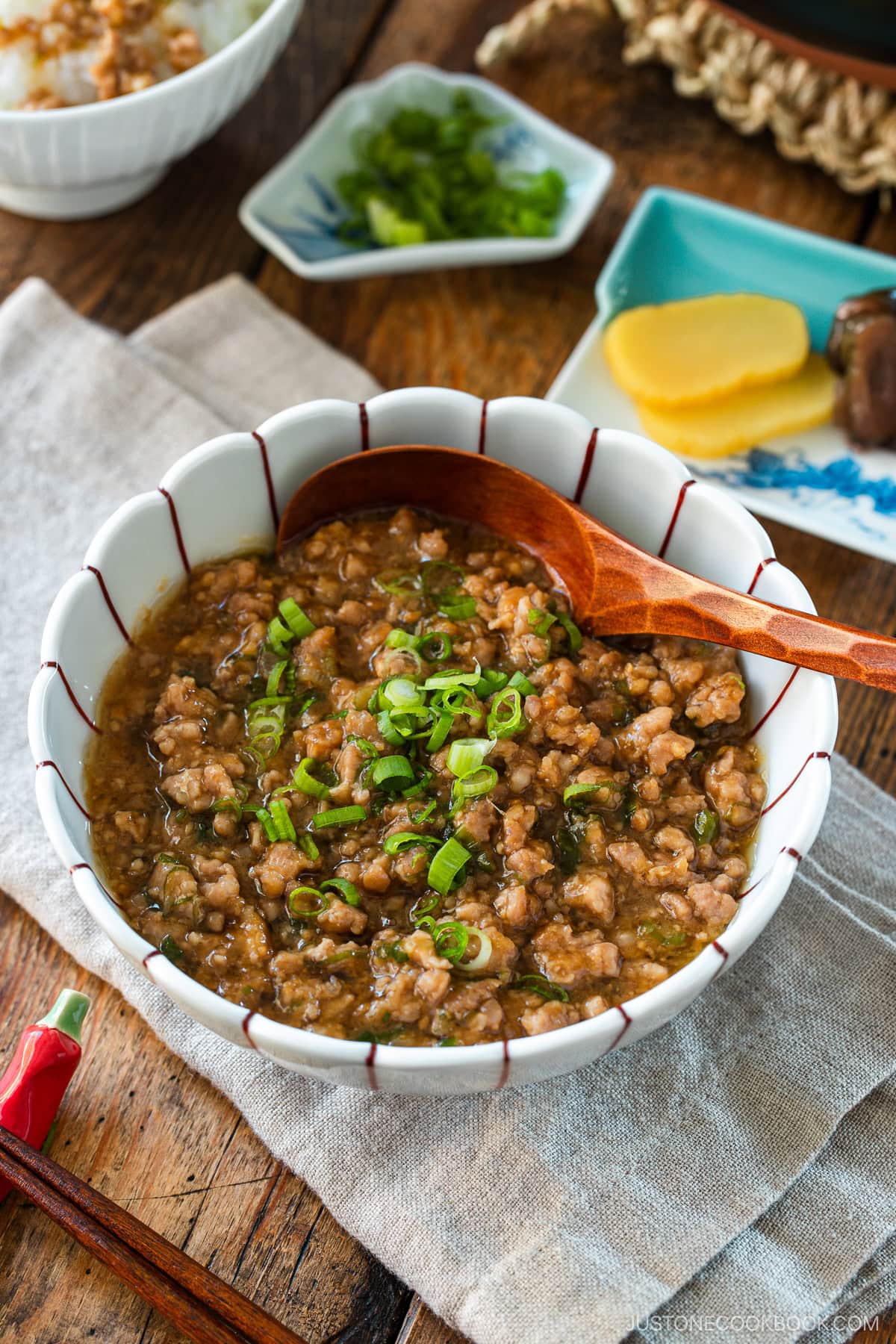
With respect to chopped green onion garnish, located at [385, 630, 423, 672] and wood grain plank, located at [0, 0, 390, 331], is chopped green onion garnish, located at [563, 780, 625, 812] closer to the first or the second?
chopped green onion garnish, located at [385, 630, 423, 672]

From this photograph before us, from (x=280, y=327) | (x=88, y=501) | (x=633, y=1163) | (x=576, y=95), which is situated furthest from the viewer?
(x=576, y=95)

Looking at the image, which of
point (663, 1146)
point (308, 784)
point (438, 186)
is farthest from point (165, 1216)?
point (438, 186)

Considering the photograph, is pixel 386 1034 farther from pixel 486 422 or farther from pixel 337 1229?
pixel 486 422

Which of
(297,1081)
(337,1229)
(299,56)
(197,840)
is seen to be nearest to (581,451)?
(197,840)

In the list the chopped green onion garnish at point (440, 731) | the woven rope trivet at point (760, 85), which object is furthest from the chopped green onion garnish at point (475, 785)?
the woven rope trivet at point (760, 85)

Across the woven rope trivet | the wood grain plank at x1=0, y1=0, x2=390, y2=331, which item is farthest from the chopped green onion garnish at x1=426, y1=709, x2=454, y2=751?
the woven rope trivet

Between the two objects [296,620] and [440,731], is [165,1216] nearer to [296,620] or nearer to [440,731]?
[440,731]
